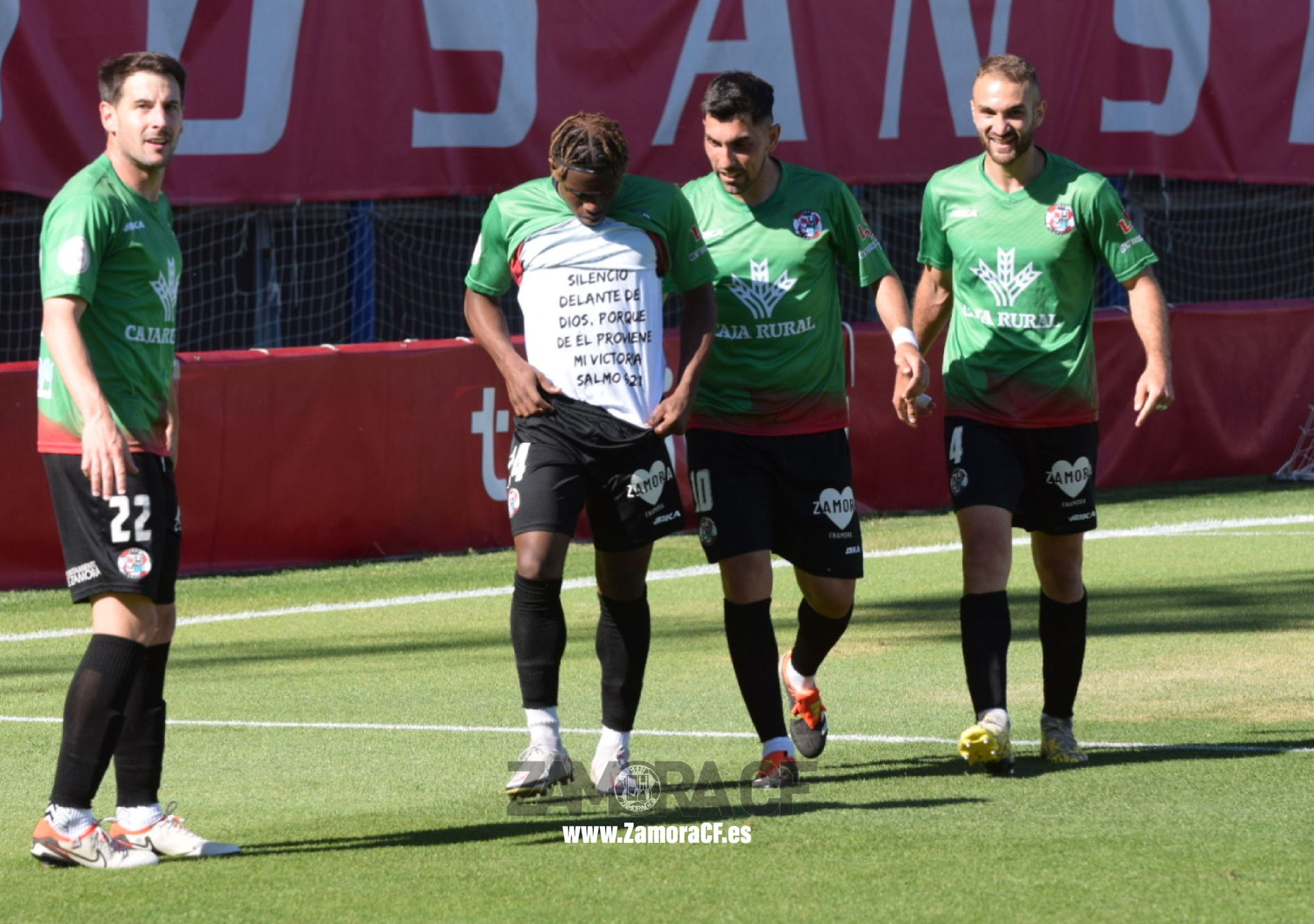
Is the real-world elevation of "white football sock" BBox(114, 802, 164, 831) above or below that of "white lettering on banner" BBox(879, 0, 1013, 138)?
below

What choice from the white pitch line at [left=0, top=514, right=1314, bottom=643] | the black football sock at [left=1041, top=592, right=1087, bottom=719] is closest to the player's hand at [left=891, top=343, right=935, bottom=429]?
the black football sock at [left=1041, top=592, right=1087, bottom=719]

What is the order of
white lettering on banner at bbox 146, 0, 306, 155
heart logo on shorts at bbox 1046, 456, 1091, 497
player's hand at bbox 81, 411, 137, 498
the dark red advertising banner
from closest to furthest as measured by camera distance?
player's hand at bbox 81, 411, 137, 498, heart logo on shorts at bbox 1046, 456, 1091, 497, the dark red advertising banner, white lettering on banner at bbox 146, 0, 306, 155

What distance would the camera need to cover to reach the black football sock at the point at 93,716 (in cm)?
564

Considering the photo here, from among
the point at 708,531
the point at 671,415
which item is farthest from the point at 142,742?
the point at 708,531

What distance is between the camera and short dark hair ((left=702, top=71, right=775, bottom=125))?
6.75 m

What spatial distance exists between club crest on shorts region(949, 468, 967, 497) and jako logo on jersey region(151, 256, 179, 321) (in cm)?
267

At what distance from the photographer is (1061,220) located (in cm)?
727

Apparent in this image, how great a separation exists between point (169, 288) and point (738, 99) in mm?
1881

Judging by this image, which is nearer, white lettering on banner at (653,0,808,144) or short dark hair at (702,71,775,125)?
short dark hair at (702,71,775,125)

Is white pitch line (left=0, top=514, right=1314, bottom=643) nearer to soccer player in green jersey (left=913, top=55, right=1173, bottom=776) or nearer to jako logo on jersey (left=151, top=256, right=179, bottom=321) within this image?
soccer player in green jersey (left=913, top=55, right=1173, bottom=776)

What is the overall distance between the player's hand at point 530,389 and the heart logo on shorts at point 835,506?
1.00 meters

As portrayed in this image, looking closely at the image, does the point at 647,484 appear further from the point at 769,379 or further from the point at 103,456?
the point at 103,456

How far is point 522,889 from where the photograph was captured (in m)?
5.41

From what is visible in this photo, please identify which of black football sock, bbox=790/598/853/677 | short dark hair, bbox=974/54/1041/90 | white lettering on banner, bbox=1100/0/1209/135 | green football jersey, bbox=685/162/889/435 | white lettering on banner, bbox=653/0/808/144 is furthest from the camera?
white lettering on banner, bbox=1100/0/1209/135
